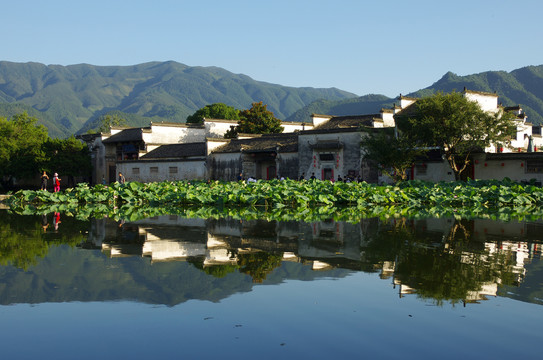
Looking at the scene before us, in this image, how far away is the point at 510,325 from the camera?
16.0 feet

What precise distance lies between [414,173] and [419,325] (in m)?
30.9

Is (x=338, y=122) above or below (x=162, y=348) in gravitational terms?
above

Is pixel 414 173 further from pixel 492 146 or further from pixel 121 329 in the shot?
pixel 121 329

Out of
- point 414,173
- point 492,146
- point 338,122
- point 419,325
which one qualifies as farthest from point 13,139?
point 419,325

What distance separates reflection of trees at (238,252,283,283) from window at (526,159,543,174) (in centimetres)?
2612

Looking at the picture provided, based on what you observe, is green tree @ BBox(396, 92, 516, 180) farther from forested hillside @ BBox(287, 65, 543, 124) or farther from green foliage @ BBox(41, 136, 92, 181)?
forested hillside @ BBox(287, 65, 543, 124)

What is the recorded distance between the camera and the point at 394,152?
31688 millimetres

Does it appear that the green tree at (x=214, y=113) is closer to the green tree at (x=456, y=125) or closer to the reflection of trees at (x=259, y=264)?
the green tree at (x=456, y=125)

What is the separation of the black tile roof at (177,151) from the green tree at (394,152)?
14.3 metres

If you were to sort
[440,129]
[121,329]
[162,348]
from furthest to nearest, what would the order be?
1. [440,129]
2. [121,329]
3. [162,348]

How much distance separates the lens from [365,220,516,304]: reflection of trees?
6.28m

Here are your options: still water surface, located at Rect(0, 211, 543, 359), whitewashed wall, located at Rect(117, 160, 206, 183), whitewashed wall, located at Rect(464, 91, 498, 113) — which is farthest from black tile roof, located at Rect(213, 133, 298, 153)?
still water surface, located at Rect(0, 211, 543, 359)

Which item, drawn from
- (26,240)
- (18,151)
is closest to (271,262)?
(26,240)

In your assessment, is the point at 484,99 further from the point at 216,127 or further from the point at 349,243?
the point at 349,243
